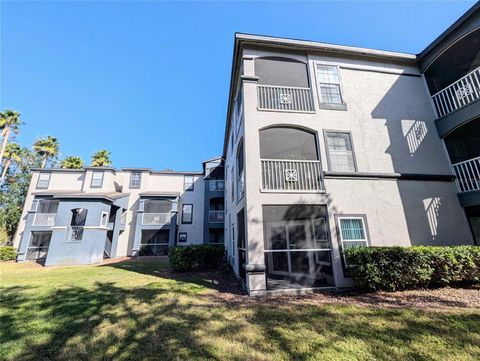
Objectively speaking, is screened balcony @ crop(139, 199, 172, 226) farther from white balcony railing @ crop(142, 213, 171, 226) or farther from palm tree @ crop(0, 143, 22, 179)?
palm tree @ crop(0, 143, 22, 179)

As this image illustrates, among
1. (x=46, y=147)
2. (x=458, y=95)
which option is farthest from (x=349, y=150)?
(x=46, y=147)

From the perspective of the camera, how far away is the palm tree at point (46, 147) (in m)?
28.6

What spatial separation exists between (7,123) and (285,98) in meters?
31.4

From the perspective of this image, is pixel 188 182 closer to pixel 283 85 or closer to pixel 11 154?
pixel 283 85

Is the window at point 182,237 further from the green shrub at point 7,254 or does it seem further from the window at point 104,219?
the green shrub at point 7,254

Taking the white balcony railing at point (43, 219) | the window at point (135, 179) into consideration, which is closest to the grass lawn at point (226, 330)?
the white balcony railing at point (43, 219)

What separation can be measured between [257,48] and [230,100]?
412cm

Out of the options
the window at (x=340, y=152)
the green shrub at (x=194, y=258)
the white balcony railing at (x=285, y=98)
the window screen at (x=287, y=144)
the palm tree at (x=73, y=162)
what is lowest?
the green shrub at (x=194, y=258)

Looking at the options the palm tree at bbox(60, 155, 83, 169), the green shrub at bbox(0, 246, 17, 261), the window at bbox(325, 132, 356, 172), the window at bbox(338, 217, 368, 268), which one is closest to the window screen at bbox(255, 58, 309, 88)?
the window at bbox(325, 132, 356, 172)

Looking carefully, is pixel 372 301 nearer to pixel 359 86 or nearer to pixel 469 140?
pixel 359 86

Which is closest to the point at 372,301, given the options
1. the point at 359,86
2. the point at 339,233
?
the point at 339,233

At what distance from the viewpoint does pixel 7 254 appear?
1914 centimetres

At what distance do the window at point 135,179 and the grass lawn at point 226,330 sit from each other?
56.6ft

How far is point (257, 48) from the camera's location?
30.7ft
